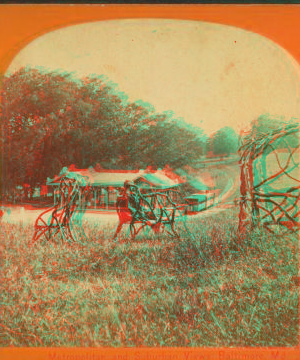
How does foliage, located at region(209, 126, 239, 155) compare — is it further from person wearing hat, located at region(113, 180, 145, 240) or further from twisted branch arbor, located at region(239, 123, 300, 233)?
person wearing hat, located at region(113, 180, 145, 240)

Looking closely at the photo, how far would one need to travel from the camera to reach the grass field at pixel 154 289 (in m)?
1.79

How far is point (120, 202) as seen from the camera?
6.24 feet

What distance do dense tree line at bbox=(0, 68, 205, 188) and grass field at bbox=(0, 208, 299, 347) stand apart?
396 millimetres

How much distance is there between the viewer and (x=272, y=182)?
6.14 ft

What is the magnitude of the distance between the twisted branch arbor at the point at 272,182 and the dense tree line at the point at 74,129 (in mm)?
336

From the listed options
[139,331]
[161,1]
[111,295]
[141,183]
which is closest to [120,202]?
[141,183]

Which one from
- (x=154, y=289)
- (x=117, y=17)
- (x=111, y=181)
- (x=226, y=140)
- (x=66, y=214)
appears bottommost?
(x=154, y=289)

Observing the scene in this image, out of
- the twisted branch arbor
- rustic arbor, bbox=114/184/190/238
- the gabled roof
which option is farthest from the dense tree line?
the twisted branch arbor

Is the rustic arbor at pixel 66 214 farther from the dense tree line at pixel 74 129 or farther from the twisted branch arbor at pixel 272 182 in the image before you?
the twisted branch arbor at pixel 272 182

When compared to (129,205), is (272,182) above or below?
above

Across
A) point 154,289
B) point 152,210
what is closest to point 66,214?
point 152,210

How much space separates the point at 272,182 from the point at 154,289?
0.93 m

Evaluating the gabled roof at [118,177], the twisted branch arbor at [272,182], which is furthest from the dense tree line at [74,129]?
the twisted branch arbor at [272,182]

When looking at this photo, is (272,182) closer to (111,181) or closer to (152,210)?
(152,210)
